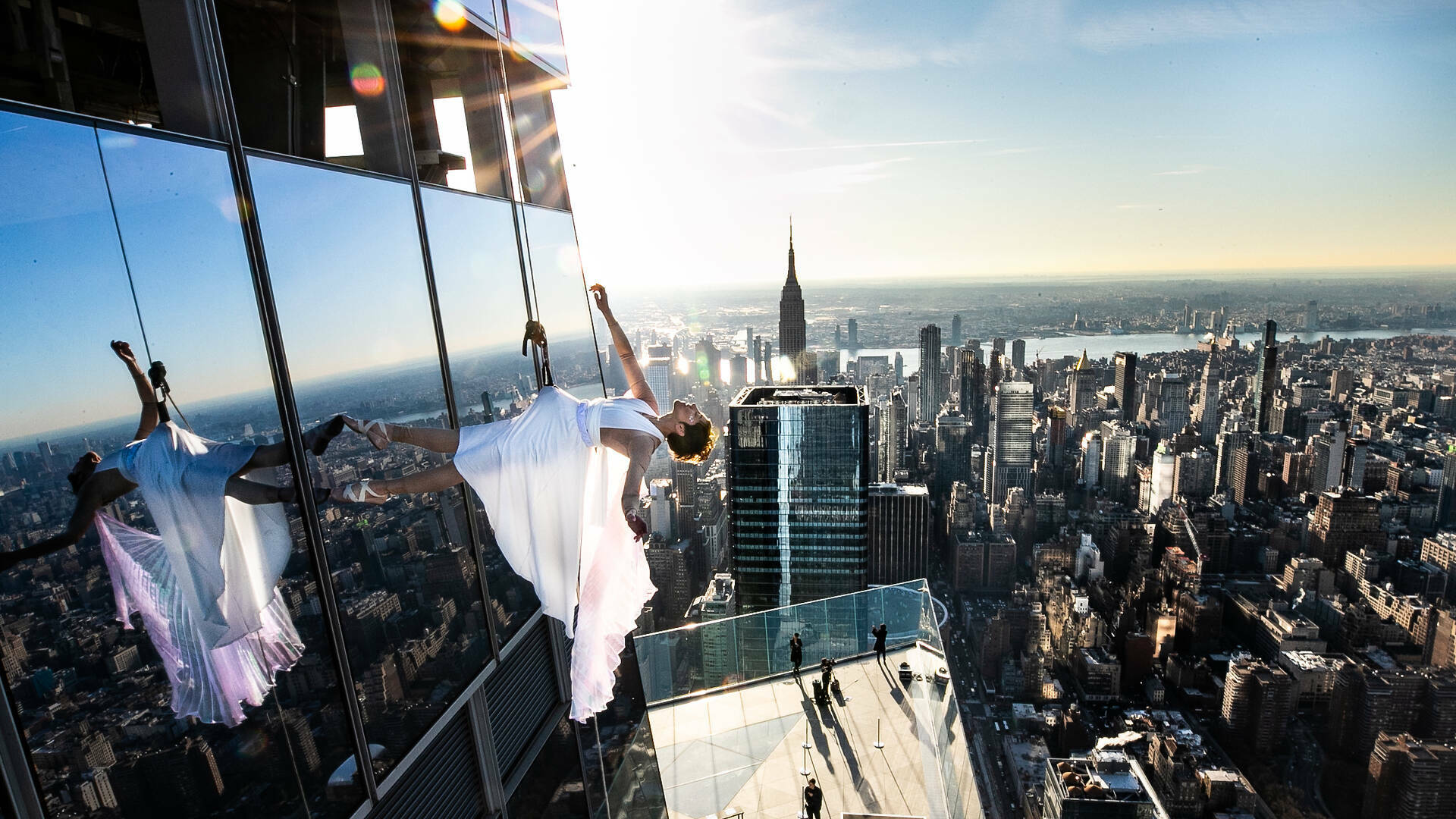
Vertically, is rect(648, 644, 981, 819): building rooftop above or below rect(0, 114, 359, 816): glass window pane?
below

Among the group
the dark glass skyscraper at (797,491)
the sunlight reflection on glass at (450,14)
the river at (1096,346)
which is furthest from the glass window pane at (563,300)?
the river at (1096,346)

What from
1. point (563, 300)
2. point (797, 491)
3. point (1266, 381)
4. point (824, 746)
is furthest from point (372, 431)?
point (1266, 381)

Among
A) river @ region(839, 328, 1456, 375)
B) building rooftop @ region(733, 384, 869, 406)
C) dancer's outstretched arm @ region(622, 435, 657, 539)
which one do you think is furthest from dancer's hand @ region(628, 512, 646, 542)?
river @ region(839, 328, 1456, 375)

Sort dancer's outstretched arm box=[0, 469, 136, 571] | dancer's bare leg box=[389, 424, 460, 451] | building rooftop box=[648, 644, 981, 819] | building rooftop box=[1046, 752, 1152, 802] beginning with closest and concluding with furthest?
dancer's outstretched arm box=[0, 469, 136, 571] → dancer's bare leg box=[389, 424, 460, 451] → building rooftop box=[648, 644, 981, 819] → building rooftop box=[1046, 752, 1152, 802]

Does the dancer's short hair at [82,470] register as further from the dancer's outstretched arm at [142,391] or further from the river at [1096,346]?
the river at [1096,346]

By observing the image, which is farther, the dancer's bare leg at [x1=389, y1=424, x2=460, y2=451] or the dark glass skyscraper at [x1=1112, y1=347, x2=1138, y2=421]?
the dark glass skyscraper at [x1=1112, y1=347, x2=1138, y2=421]

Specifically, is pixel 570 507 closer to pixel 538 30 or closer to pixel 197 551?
pixel 197 551

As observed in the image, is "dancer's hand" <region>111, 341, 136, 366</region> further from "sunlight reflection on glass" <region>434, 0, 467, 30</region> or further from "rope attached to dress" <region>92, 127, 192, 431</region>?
"sunlight reflection on glass" <region>434, 0, 467, 30</region>

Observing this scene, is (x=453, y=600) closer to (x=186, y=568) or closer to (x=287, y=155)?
(x=186, y=568)
